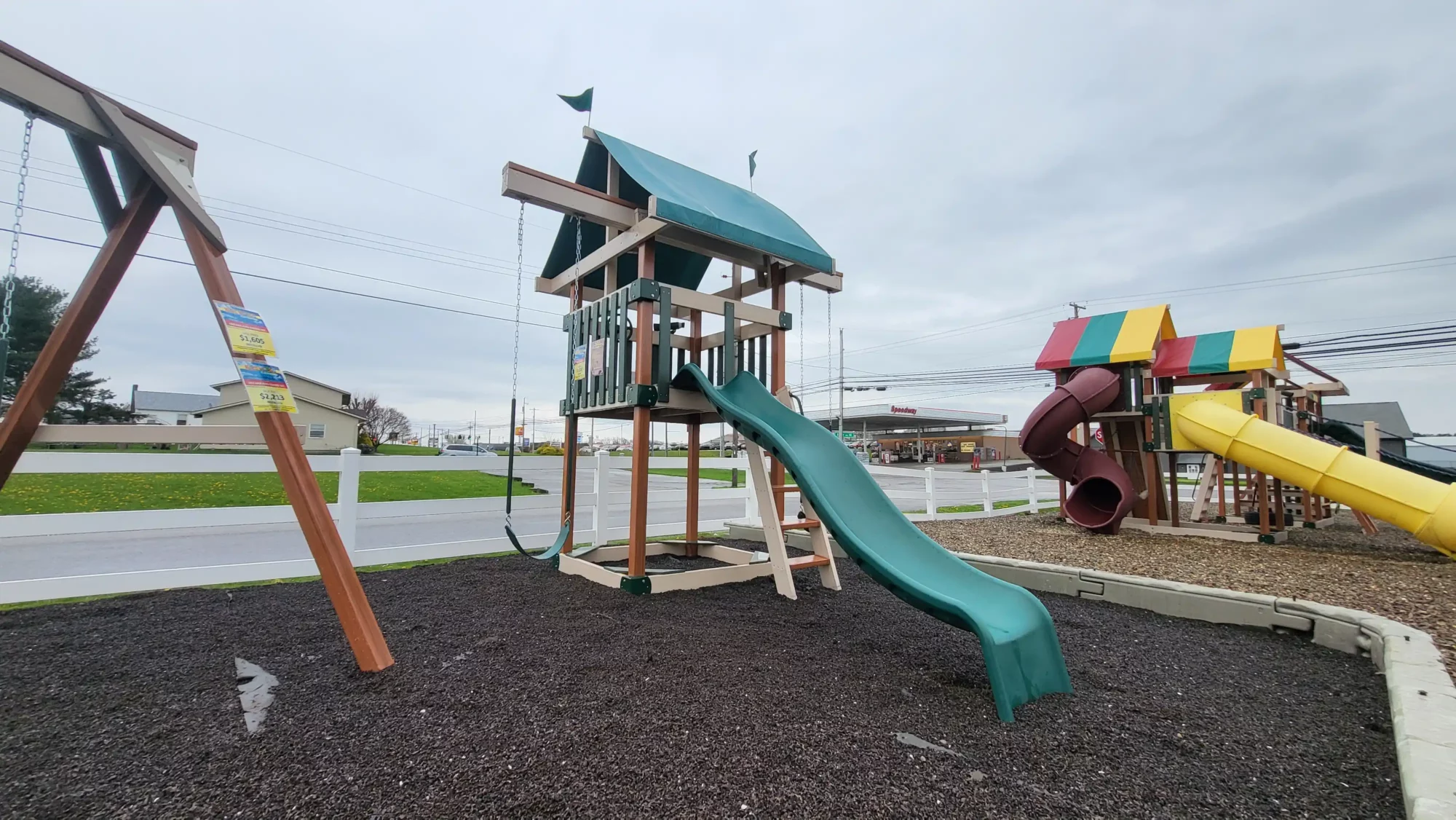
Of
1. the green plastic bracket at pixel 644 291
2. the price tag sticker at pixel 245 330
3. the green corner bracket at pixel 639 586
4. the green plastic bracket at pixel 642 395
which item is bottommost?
the green corner bracket at pixel 639 586

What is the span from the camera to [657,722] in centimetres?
219

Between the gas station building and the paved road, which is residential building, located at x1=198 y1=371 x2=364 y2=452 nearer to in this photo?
the paved road

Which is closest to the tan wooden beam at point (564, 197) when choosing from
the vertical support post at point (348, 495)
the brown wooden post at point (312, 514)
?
the brown wooden post at point (312, 514)

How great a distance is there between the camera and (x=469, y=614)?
364 centimetres

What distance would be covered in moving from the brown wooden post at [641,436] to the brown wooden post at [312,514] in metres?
1.81

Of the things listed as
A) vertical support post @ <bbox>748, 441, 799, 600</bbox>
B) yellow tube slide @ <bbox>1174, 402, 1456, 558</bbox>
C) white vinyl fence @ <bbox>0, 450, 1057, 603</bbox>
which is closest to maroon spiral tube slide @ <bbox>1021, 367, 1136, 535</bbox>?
yellow tube slide @ <bbox>1174, 402, 1456, 558</bbox>

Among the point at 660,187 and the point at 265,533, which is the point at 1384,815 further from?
the point at 265,533

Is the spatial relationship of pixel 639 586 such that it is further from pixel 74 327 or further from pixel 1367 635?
pixel 1367 635

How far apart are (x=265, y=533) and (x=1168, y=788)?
10.7 metres

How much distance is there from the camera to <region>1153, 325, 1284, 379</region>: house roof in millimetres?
7797

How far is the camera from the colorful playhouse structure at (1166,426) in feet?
21.7

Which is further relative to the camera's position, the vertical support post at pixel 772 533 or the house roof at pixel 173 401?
the house roof at pixel 173 401

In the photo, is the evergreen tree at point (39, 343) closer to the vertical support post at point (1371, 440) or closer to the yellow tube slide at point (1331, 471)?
the yellow tube slide at point (1331, 471)

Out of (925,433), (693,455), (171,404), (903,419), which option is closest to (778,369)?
(693,455)
